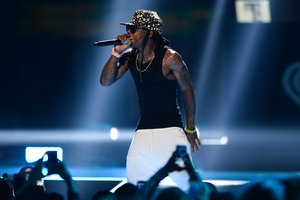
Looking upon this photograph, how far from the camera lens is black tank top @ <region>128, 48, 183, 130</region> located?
411cm

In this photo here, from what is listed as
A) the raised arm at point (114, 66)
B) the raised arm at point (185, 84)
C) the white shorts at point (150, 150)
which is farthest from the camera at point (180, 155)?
the raised arm at point (114, 66)

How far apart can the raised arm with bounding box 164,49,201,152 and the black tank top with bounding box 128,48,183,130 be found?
0.06 metres

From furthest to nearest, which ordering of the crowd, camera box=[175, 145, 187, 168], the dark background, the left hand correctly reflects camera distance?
the dark background < the left hand < camera box=[175, 145, 187, 168] < the crowd

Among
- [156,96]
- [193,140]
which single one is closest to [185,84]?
[156,96]

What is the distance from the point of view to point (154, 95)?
13.5ft

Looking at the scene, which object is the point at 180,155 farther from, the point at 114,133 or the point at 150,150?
the point at 114,133

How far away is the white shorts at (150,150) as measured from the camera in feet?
13.2

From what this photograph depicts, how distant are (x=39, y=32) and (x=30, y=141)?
1.60 m

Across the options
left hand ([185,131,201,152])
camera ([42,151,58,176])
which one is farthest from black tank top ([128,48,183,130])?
camera ([42,151,58,176])

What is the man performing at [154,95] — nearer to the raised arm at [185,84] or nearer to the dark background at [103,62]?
the raised arm at [185,84]

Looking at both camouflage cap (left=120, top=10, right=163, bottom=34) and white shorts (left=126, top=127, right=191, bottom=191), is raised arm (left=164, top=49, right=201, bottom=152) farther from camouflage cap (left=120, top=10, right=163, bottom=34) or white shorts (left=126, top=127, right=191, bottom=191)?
camouflage cap (left=120, top=10, right=163, bottom=34)

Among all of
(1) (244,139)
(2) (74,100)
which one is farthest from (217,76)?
(2) (74,100)

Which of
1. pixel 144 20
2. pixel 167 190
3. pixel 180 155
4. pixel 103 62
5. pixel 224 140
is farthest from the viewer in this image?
pixel 103 62

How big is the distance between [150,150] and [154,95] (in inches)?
13.8
